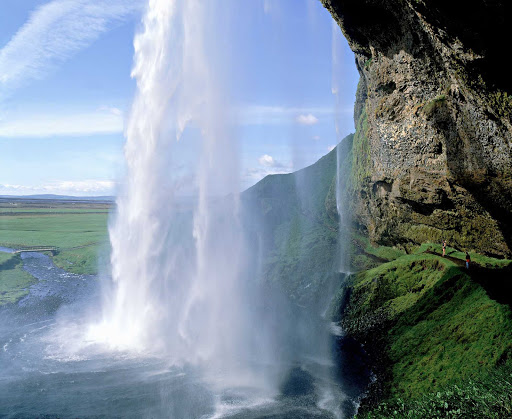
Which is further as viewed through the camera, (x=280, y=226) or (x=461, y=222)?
(x=280, y=226)

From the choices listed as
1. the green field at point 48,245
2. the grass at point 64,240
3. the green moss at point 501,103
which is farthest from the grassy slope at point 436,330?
the grass at point 64,240

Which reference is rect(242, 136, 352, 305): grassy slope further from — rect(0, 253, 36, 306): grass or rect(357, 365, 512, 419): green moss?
rect(0, 253, 36, 306): grass

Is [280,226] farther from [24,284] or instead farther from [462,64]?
[462,64]

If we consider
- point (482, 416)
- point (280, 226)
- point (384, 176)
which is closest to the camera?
point (482, 416)

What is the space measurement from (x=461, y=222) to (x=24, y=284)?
1797 inches

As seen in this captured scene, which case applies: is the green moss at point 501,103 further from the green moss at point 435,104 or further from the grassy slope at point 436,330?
the grassy slope at point 436,330

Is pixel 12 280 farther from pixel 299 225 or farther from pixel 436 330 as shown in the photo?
pixel 436 330

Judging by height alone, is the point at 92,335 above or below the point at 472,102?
below

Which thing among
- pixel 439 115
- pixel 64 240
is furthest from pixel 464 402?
pixel 64 240

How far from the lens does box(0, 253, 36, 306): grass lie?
3873cm

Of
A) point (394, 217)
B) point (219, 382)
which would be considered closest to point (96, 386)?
point (219, 382)

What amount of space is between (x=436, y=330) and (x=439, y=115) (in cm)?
Result: 1265

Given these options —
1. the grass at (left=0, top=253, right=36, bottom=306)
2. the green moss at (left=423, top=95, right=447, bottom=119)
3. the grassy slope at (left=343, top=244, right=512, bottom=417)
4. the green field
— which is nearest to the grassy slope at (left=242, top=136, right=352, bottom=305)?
the grassy slope at (left=343, top=244, right=512, bottom=417)

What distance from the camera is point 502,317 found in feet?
63.1
